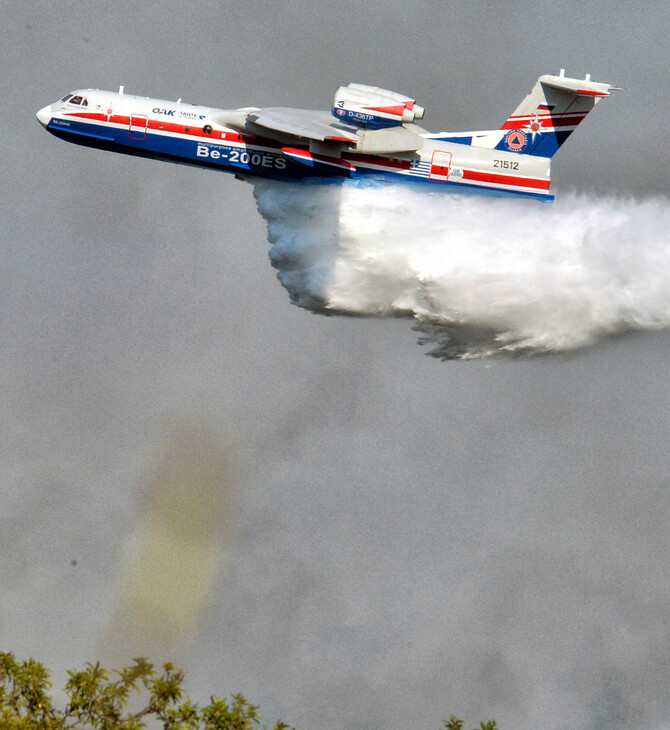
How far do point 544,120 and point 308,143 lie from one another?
6.50 m

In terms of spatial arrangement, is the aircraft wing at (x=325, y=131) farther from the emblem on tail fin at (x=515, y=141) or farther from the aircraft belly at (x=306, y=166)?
the emblem on tail fin at (x=515, y=141)

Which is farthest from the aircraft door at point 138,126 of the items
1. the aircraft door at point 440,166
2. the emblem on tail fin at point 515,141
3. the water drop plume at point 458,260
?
the emblem on tail fin at point 515,141

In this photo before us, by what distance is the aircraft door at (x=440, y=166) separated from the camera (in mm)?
32531

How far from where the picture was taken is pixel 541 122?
3369 cm

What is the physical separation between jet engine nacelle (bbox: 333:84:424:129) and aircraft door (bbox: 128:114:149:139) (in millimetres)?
4986

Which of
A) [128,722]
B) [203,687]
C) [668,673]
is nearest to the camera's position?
[128,722]

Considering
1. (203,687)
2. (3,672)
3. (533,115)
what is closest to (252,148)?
(533,115)

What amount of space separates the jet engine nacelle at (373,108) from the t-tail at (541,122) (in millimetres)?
2836

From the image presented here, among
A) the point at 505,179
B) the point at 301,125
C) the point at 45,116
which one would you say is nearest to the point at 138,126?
the point at 45,116

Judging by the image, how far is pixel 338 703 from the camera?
7962 centimetres

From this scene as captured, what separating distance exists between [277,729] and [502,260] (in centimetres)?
1472

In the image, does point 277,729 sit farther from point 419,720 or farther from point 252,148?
point 419,720

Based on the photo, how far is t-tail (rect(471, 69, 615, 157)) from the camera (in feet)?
110

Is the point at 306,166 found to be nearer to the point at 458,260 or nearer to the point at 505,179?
the point at 458,260
